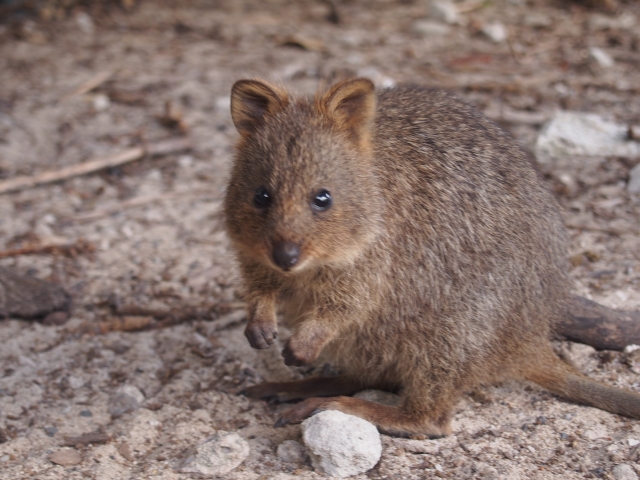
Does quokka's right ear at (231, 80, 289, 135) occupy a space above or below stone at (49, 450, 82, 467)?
above

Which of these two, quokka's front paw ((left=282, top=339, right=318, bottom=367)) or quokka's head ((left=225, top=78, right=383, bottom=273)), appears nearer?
quokka's head ((left=225, top=78, right=383, bottom=273))

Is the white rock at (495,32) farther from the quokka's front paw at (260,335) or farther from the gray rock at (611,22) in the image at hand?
the quokka's front paw at (260,335)

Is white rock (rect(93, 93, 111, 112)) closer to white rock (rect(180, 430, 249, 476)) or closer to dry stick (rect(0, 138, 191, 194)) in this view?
dry stick (rect(0, 138, 191, 194))

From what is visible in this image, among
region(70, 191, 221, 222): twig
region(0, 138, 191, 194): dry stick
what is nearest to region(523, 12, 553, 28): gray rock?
region(0, 138, 191, 194): dry stick

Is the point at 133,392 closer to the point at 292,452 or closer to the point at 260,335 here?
the point at 260,335

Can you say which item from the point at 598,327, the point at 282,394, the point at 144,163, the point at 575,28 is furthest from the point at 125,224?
the point at 575,28

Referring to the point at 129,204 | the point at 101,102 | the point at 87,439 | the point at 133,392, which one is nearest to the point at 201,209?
the point at 129,204

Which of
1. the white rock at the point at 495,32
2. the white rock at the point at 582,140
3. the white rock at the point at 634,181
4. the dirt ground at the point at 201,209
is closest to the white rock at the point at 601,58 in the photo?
the dirt ground at the point at 201,209
